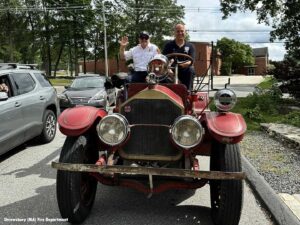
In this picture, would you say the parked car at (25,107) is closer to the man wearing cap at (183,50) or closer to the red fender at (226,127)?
the man wearing cap at (183,50)

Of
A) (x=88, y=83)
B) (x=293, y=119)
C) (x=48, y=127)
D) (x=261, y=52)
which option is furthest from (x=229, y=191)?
(x=261, y=52)

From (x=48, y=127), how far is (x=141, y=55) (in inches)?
130

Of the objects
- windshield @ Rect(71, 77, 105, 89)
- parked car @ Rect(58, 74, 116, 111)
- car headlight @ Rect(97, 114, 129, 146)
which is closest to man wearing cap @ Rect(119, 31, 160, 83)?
car headlight @ Rect(97, 114, 129, 146)

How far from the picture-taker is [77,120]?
181 inches

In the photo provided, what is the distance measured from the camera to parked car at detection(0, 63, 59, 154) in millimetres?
7217

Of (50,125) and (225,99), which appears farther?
(50,125)

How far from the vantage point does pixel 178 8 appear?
5638 centimetres

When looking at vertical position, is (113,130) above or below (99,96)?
above

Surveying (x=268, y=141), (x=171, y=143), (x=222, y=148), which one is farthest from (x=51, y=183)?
(x=268, y=141)

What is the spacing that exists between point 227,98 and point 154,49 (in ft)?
9.60

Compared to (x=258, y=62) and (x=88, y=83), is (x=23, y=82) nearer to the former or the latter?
(x=88, y=83)

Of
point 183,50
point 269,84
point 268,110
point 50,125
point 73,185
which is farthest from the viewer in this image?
point 269,84

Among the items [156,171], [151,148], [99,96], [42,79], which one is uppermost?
[42,79]

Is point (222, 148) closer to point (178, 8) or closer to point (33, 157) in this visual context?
point (33, 157)
